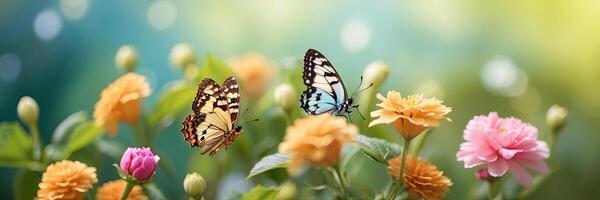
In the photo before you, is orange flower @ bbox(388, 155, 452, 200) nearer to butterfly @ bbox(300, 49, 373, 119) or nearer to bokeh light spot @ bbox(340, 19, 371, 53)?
butterfly @ bbox(300, 49, 373, 119)

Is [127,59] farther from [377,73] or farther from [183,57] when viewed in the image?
[377,73]

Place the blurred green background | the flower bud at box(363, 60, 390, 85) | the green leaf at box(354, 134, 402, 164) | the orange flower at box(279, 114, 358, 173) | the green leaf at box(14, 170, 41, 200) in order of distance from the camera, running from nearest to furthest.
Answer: the orange flower at box(279, 114, 358, 173) < the green leaf at box(354, 134, 402, 164) < the flower bud at box(363, 60, 390, 85) < the green leaf at box(14, 170, 41, 200) < the blurred green background

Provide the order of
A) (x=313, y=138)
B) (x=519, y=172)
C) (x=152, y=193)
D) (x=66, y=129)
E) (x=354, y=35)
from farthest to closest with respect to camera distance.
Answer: (x=354, y=35) < (x=66, y=129) < (x=152, y=193) < (x=519, y=172) < (x=313, y=138)

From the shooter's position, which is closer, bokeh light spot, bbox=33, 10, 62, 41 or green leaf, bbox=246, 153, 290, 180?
green leaf, bbox=246, 153, 290, 180

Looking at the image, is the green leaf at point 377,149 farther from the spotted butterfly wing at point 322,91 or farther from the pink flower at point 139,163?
the pink flower at point 139,163

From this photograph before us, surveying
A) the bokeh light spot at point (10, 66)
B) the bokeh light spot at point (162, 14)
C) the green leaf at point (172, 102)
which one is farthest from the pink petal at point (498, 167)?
the bokeh light spot at point (10, 66)

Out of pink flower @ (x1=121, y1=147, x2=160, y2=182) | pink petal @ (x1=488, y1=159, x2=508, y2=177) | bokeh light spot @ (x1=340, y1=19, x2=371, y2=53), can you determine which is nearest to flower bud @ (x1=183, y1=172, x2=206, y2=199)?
pink flower @ (x1=121, y1=147, x2=160, y2=182)

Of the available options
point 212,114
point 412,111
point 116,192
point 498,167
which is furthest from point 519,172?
point 116,192
